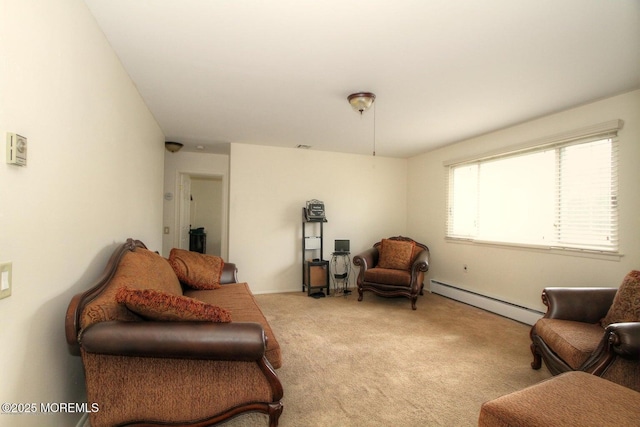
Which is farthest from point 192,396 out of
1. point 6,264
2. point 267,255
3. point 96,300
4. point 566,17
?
point 267,255

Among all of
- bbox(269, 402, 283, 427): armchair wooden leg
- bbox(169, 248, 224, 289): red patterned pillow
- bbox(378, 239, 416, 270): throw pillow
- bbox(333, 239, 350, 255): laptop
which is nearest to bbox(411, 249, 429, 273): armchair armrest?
bbox(378, 239, 416, 270): throw pillow

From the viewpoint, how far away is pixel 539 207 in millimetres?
3432

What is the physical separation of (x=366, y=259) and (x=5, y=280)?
397 centimetres

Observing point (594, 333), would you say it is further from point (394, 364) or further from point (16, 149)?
point (16, 149)

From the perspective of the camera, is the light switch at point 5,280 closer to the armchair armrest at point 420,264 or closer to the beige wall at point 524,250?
the armchair armrest at point 420,264

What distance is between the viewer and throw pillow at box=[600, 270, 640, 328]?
6.39ft

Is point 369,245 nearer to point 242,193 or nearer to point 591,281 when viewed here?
point 242,193

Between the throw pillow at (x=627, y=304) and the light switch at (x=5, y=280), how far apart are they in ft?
10.8

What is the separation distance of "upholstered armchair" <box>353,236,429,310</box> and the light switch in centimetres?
379

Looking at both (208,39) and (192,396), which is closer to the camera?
(192,396)

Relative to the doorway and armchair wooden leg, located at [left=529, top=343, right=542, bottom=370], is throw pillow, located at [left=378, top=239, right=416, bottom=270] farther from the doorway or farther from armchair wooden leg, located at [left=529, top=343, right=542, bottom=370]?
the doorway

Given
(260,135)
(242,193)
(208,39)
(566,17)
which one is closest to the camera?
(566,17)

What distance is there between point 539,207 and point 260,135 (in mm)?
3669

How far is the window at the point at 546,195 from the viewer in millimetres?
2867
